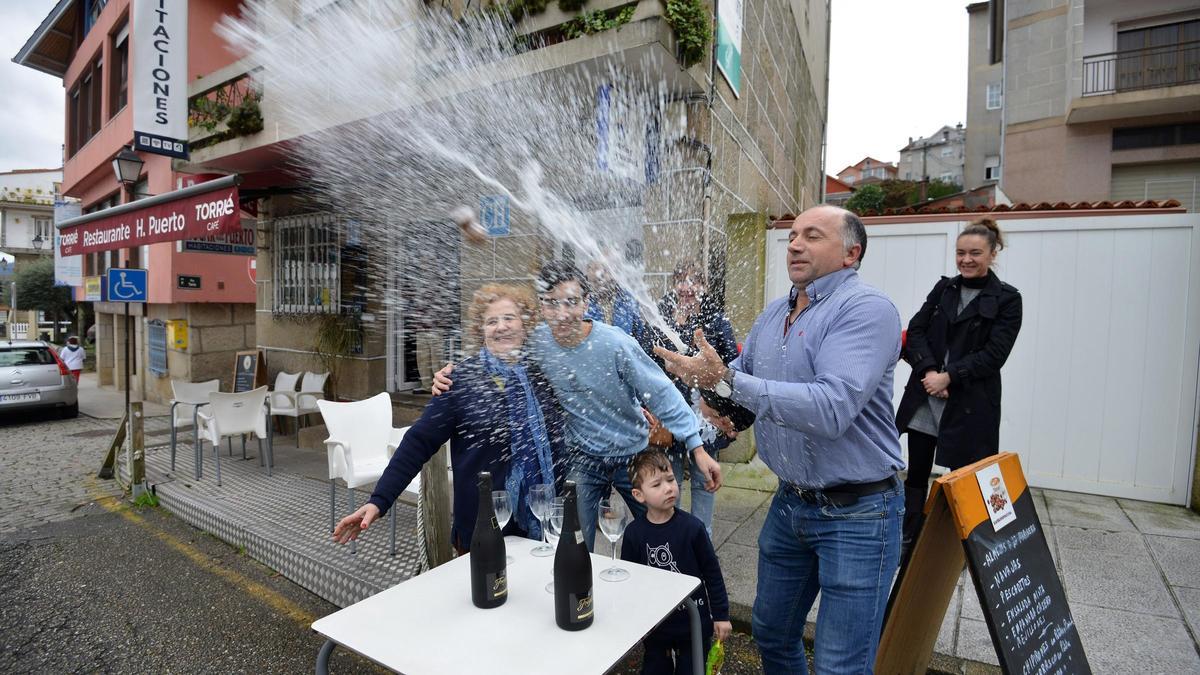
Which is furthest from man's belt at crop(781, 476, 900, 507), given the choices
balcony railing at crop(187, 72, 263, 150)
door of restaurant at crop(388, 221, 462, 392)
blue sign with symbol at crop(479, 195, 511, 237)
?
balcony railing at crop(187, 72, 263, 150)

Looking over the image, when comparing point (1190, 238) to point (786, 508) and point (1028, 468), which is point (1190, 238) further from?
point (786, 508)

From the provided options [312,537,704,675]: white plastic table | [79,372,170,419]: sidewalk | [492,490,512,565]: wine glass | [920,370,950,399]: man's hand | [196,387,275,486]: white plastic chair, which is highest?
[920,370,950,399]: man's hand

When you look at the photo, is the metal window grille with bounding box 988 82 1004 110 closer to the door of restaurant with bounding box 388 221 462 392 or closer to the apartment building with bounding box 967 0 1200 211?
the apartment building with bounding box 967 0 1200 211

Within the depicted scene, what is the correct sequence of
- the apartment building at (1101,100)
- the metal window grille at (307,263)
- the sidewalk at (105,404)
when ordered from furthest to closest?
the apartment building at (1101,100), the sidewalk at (105,404), the metal window grille at (307,263)

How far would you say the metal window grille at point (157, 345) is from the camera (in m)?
12.8

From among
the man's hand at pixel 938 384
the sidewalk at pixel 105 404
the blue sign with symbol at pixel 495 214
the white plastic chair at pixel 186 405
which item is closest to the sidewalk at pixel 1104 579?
the man's hand at pixel 938 384

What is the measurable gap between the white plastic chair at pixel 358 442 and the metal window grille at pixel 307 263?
13.3 feet

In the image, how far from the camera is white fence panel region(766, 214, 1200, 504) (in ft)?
16.0

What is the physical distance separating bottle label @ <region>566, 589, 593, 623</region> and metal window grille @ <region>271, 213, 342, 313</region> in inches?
303

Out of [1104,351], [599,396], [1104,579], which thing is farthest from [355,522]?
[1104,351]

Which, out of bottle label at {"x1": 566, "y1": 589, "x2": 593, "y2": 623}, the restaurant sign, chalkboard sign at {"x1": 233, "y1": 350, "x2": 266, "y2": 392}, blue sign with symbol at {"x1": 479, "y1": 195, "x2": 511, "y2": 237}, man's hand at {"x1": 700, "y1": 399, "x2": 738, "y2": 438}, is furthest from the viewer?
chalkboard sign at {"x1": 233, "y1": 350, "x2": 266, "y2": 392}

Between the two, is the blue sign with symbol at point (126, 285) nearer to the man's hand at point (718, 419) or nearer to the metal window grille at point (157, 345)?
the man's hand at point (718, 419)

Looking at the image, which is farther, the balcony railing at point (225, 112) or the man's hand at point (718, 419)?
the balcony railing at point (225, 112)

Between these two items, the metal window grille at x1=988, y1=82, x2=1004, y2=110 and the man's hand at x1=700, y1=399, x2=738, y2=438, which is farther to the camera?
the metal window grille at x1=988, y1=82, x2=1004, y2=110
